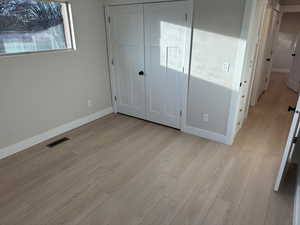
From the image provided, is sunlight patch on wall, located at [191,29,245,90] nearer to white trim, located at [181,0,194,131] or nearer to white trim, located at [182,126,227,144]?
white trim, located at [181,0,194,131]

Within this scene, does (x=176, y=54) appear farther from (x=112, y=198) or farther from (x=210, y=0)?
(x=112, y=198)

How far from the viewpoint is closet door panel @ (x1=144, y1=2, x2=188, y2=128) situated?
9.56 feet

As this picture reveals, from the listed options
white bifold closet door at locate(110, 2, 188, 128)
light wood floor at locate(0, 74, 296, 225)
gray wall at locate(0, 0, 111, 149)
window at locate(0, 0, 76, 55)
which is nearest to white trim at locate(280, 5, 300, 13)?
light wood floor at locate(0, 74, 296, 225)

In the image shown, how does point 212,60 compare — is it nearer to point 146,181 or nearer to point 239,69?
point 239,69

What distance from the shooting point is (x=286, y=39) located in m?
8.37

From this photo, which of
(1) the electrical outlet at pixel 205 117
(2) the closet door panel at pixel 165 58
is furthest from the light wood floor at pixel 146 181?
(2) the closet door panel at pixel 165 58

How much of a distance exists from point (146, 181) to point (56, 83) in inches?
81.4

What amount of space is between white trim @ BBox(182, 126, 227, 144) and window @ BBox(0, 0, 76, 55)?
2.32m

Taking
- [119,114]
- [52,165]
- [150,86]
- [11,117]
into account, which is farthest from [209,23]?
[11,117]

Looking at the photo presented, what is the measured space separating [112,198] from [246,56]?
7.67ft

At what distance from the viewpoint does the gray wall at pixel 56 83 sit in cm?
267

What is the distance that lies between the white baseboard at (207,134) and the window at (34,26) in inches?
91.6

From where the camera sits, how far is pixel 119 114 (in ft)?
13.7

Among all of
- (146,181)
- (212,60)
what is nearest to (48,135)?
(146,181)
